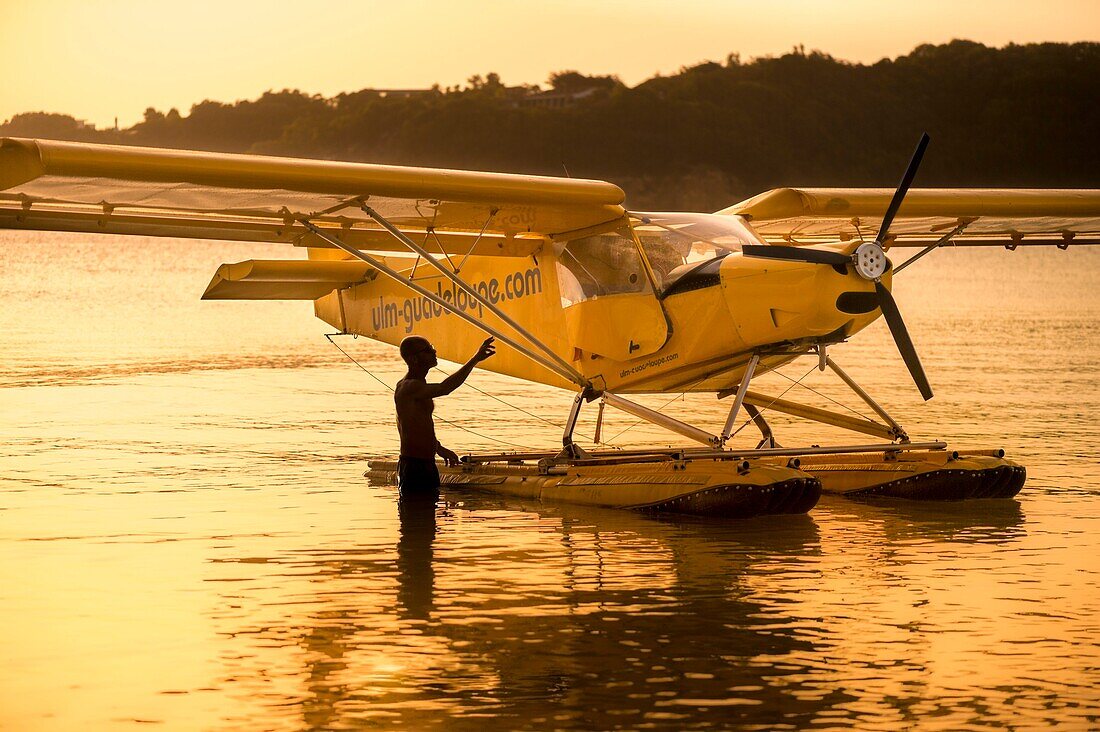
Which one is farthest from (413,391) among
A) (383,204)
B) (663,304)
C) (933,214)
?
(933,214)

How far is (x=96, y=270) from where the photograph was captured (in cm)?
7412

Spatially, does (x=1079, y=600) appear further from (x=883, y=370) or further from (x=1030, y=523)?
(x=883, y=370)

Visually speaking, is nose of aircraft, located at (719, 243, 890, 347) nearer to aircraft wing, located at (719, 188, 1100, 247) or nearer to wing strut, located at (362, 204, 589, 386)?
wing strut, located at (362, 204, 589, 386)

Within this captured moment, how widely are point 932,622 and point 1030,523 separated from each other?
3505 millimetres

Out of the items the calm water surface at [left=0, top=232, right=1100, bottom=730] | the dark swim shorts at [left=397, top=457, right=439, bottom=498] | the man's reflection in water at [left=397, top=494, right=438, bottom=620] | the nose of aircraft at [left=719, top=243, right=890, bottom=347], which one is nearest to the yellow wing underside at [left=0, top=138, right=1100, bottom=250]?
the nose of aircraft at [left=719, top=243, right=890, bottom=347]

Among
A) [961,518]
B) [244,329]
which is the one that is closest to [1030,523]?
[961,518]

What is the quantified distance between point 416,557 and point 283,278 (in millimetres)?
5725

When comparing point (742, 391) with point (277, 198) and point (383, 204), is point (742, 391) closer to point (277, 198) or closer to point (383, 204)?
point (383, 204)

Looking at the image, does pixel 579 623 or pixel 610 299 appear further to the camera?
pixel 610 299

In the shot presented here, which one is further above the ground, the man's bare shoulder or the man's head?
the man's head

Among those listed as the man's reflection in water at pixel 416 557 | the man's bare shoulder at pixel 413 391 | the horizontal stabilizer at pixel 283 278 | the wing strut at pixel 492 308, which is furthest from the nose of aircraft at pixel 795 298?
the horizontal stabilizer at pixel 283 278

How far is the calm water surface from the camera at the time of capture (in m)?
6.46

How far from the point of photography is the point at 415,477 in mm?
12492

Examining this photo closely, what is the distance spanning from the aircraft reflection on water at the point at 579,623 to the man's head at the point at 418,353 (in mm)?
1393
